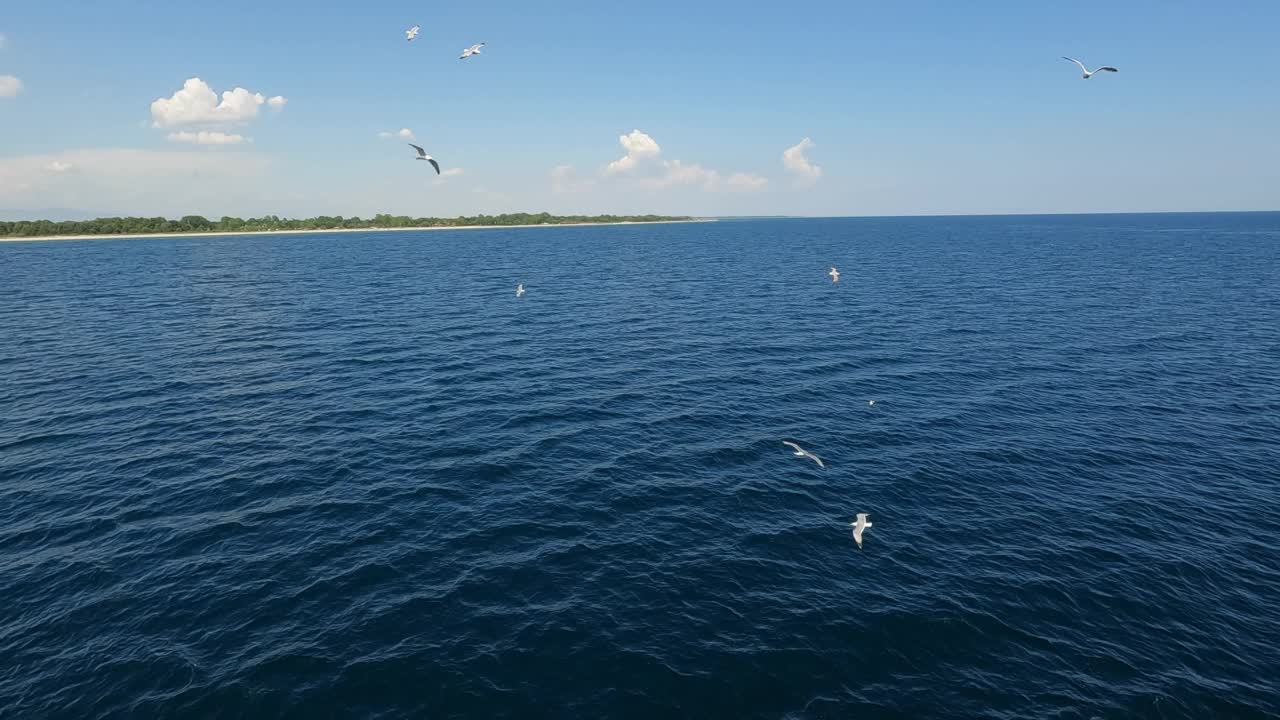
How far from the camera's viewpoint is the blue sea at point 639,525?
2095cm

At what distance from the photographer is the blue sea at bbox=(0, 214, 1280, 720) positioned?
21.0 metres

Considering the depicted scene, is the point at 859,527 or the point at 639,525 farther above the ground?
the point at 859,527

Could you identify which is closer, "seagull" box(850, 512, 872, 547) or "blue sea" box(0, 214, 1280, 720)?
"blue sea" box(0, 214, 1280, 720)

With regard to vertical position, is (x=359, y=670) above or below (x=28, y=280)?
below

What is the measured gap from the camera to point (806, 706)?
19984mm

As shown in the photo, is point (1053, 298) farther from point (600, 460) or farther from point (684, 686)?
point (684, 686)

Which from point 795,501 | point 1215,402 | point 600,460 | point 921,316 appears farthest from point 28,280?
point 1215,402

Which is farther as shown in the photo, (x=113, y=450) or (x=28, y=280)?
(x=28, y=280)

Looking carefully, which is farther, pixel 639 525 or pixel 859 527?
pixel 639 525

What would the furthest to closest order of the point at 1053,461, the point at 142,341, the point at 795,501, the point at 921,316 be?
the point at 921,316
the point at 142,341
the point at 1053,461
the point at 795,501

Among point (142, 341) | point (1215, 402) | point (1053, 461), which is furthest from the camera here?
point (142, 341)

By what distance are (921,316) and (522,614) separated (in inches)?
2884

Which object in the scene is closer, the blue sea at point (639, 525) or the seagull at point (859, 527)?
the blue sea at point (639, 525)

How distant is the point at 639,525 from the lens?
30.8 meters
